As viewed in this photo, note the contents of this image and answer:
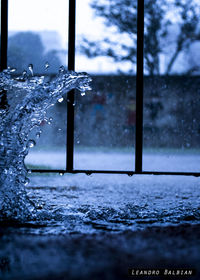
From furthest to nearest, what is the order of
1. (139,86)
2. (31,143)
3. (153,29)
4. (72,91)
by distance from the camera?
1. (153,29)
2. (72,91)
3. (139,86)
4. (31,143)

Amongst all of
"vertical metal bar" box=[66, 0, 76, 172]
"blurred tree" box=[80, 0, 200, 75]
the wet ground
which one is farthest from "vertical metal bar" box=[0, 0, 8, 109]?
"blurred tree" box=[80, 0, 200, 75]

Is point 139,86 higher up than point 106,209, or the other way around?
point 139,86

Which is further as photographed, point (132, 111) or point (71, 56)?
point (132, 111)

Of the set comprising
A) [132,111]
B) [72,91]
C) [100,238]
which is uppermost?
[132,111]

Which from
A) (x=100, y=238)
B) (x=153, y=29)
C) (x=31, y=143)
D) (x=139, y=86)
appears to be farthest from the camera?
(x=153, y=29)

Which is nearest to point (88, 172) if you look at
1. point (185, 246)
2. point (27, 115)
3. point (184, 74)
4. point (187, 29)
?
point (27, 115)

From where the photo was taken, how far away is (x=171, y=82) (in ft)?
48.0

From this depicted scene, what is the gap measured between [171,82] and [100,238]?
43.4 feet

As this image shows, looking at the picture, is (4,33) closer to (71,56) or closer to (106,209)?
(71,56)

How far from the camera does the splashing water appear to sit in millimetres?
2549

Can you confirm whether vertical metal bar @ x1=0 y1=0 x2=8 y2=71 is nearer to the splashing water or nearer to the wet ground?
the splashing water

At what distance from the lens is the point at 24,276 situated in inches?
55.9

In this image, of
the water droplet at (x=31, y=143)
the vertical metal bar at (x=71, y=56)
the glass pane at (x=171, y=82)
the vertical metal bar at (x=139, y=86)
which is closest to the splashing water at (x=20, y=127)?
the water droplet at (x=31, y=143)

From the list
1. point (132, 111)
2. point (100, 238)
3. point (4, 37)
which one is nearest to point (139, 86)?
point (4, 37)
